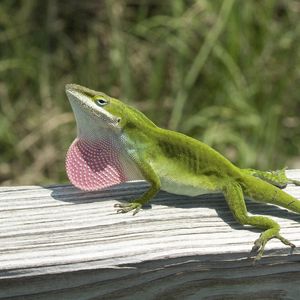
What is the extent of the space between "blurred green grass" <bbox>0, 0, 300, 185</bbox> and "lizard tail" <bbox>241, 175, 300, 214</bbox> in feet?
6.58

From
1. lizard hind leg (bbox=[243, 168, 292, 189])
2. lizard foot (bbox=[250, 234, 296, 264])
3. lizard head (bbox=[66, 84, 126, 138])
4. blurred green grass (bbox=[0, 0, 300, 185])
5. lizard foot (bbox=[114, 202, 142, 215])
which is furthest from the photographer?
blurred green grass (bbox=[0, 0, 300, 185])

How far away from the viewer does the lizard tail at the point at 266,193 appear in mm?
1866

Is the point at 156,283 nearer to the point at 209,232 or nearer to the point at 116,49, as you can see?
the point at 209,232

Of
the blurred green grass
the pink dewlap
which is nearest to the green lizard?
the pink dewlap

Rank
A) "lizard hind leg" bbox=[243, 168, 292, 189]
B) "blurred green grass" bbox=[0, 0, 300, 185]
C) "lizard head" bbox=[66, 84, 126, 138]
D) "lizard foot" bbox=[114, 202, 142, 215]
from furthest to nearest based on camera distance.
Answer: "blurred green grass" bbox=[0, 0, 300, 185]
"lizard hind leg" bbox=[243, 168, 292, 189]
"lizard head" bbox=[66, 84, 126, 138]
"lizard foot" bbox=[114, 202, 142, 215]

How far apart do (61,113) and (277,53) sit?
1535 mm

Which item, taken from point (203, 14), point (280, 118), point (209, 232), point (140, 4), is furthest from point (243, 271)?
point (140, 4)

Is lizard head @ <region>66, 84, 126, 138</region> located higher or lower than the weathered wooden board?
Answer: higher

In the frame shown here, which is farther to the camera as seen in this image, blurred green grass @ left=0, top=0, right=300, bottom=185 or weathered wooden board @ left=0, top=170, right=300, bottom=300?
blurred green grass @ left=0, top=0, right=300, bottom=185

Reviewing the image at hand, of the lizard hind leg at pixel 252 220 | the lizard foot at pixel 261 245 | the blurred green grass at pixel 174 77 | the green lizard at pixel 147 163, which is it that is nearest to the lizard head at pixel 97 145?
the green lizard at pixel 147 163

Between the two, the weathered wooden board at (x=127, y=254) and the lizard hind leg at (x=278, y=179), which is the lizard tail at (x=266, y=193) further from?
the weathered wooden board at (x=127, y=254)

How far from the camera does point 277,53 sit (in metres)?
4.36

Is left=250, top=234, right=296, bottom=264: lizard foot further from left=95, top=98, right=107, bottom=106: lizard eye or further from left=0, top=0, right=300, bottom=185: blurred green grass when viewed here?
left=0, top=0, right=300, bottom=185: blurred green grass

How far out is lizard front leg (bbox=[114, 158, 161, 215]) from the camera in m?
1.64
